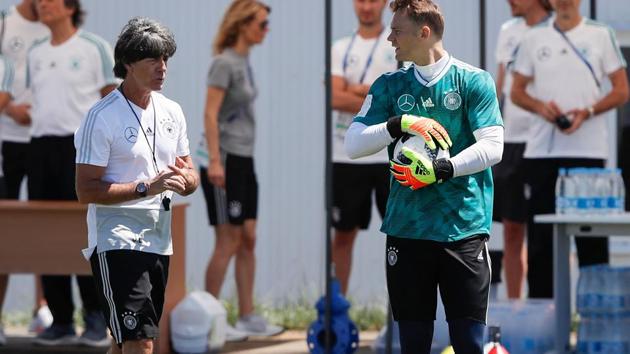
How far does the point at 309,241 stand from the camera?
996cm

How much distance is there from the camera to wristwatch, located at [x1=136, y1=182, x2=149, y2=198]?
16.3 feet

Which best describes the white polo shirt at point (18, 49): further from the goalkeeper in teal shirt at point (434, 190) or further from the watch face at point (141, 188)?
the goalkeeper in teal shirt at point (434, 190)

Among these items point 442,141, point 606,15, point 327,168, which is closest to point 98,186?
point 442,141

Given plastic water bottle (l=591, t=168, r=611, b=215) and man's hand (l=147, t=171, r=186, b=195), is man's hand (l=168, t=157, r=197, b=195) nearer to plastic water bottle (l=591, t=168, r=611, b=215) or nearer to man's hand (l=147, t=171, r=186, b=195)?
man's hand (l=147, t=171, r=186, b=195)

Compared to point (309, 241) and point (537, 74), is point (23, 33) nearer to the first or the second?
point (309, 241)

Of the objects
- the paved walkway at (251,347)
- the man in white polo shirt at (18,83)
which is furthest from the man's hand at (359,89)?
the man in white polo shirt at (18,83)

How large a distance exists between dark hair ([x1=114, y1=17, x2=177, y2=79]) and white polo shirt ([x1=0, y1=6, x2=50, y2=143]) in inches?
153

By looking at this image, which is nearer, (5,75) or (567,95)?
(567,95)

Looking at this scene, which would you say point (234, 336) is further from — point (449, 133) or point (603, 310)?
point (449, 133)

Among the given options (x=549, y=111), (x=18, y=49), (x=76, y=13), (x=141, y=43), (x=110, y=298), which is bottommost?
(x=110, y=298)

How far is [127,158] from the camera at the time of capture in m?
5.05

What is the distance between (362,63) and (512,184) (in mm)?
1173

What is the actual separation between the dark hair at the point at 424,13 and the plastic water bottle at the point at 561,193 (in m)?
2.61

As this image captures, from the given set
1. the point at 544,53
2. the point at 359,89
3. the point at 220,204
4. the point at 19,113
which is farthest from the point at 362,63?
the point at 19,113
